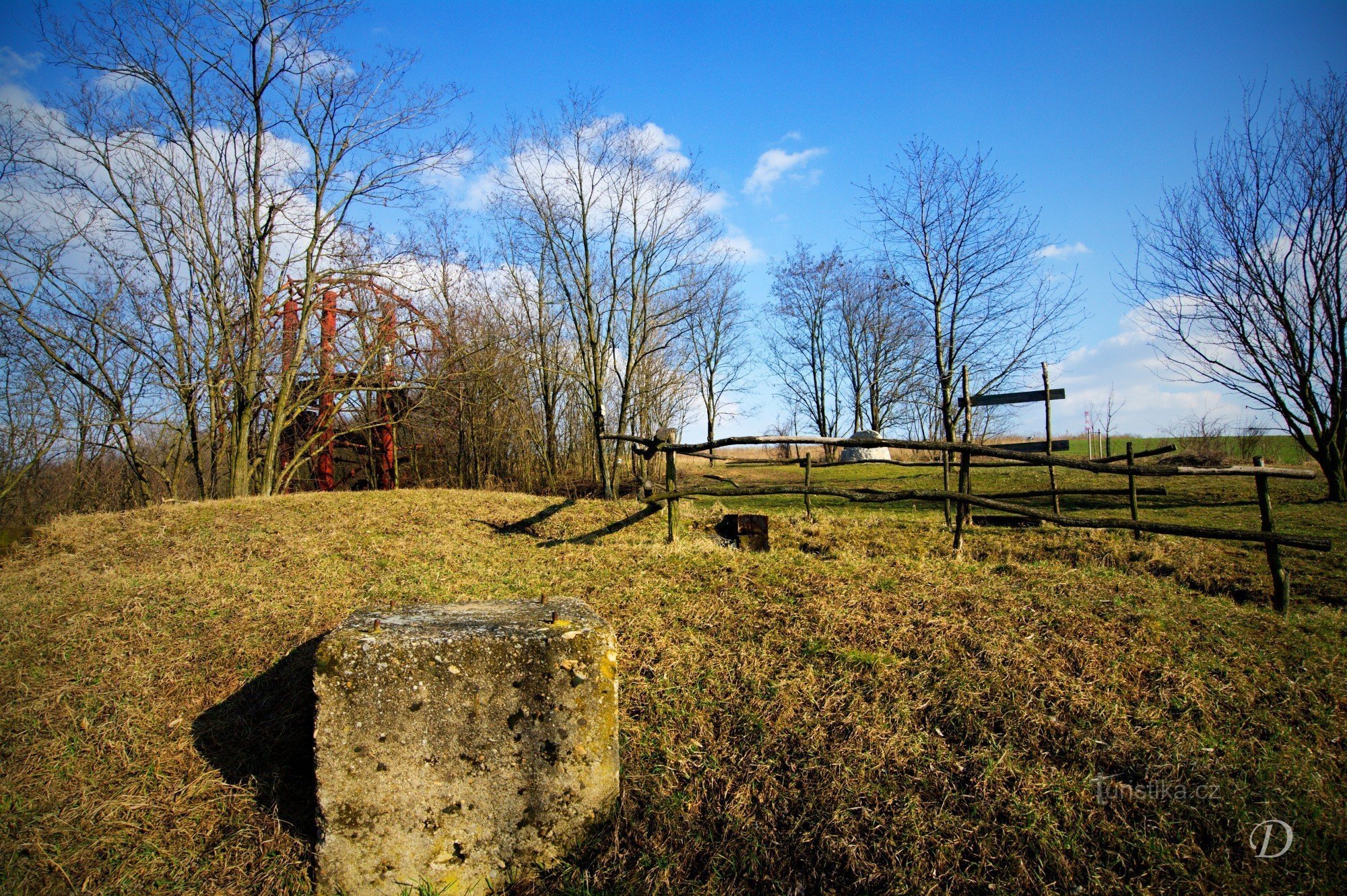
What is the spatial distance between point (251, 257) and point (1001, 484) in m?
16.8

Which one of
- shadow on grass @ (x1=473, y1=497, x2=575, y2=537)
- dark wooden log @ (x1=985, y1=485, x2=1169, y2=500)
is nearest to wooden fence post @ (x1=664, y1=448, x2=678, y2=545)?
shadow on grass @ (x1=473, y1=497, x2=575, y2=537)

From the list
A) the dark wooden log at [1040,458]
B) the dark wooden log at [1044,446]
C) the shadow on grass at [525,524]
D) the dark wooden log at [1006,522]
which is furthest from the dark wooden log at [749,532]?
the dark wooden log at [1044,446]

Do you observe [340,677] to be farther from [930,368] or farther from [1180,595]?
[930,368]

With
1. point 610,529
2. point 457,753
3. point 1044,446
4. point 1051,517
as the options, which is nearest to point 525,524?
point 610,529

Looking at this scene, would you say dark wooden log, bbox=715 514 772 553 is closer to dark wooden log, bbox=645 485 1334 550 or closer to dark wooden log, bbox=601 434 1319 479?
dark wooden log, bbox=645 485 1334 550

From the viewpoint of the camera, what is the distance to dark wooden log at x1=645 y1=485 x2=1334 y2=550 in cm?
485

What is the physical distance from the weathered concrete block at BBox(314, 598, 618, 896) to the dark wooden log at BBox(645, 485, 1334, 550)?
2876 mm

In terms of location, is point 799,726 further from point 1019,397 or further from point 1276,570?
point 1019,397

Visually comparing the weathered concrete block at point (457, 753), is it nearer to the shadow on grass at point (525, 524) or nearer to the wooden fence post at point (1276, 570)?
the shadow on grass at point (525, 524)

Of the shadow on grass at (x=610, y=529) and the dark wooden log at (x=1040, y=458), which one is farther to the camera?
the shadow on grass at (x=610, y=529)

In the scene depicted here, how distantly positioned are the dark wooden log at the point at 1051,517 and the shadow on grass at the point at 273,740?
3.89m

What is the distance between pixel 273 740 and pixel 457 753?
143cm

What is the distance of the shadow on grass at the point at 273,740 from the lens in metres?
3.02

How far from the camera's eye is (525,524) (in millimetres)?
7875
